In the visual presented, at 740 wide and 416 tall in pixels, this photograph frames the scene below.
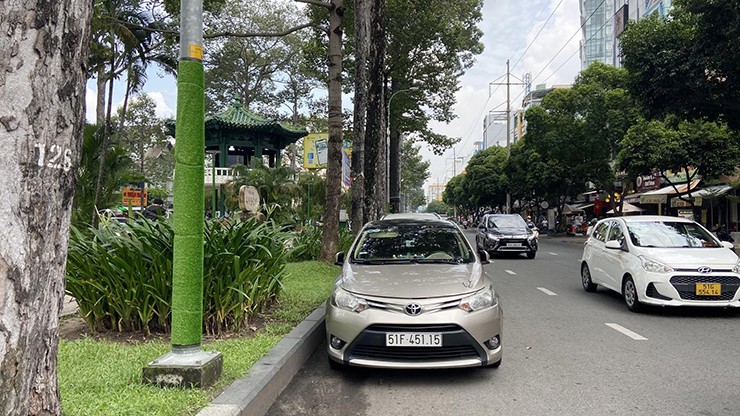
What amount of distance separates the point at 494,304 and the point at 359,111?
8.40 m

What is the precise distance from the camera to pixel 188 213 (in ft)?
13.0

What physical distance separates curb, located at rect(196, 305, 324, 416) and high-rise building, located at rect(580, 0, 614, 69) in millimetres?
74359

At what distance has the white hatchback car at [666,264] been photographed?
7.04 meters

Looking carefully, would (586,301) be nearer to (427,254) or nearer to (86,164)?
(427,254)

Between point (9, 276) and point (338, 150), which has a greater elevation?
point (338, 150)

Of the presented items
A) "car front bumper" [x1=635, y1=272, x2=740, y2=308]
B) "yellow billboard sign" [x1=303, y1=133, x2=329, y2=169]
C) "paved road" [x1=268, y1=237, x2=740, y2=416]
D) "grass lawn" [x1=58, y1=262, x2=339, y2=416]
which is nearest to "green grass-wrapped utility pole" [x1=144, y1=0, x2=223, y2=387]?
"grass lawn" [x1=58, y1=262, x2=339, y2=416]

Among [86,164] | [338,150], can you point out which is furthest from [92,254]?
[86,164]

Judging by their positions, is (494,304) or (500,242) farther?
(500,242)

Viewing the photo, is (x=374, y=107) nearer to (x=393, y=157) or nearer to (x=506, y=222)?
(x=506, y=222)

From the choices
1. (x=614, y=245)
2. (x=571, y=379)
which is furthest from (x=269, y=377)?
(x=614, y=245)

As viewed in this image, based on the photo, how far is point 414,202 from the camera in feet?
402

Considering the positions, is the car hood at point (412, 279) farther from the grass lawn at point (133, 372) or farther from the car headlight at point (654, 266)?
the car headlight at point (654, 266)

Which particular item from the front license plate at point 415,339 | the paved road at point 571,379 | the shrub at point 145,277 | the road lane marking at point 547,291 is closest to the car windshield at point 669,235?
the paved road at point 571,379

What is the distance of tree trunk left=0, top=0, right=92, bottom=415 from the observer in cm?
210
